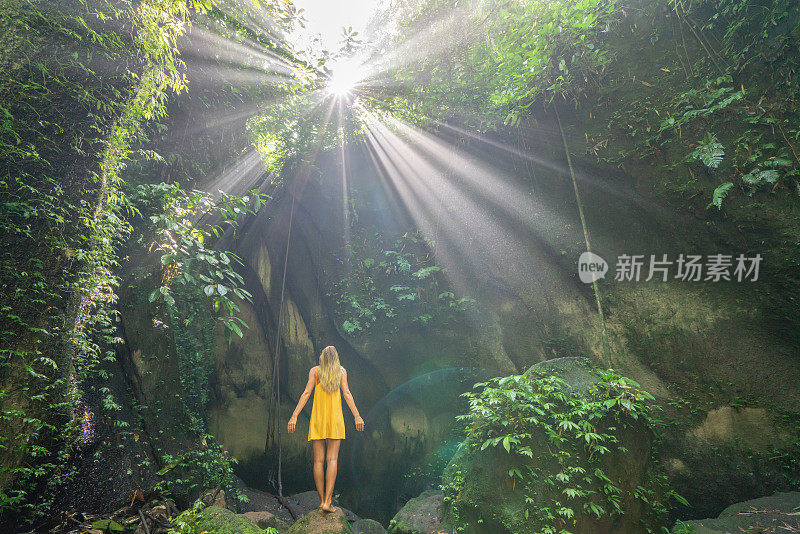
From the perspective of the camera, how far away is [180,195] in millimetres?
4445

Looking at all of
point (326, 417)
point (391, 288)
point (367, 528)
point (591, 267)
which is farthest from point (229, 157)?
point (367, 528)

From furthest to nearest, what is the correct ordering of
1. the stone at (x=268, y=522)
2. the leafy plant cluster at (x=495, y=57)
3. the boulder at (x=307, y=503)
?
the boulder at (x=307, y=503)
the leafy plant cluster at (x=495, y=57)
the stone at (x=268, y=522)

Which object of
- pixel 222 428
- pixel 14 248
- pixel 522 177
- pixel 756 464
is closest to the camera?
pixel 14 248

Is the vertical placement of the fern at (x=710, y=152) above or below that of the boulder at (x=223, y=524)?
above

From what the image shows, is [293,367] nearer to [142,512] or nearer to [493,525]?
[142,512]

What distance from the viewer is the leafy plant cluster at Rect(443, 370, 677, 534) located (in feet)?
10.5

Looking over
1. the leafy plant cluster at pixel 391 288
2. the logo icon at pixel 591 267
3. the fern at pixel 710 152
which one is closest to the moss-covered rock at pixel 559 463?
the logo icon at pixel 591 267

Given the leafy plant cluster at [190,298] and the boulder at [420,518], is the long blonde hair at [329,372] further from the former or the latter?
the boulder at [420,518]

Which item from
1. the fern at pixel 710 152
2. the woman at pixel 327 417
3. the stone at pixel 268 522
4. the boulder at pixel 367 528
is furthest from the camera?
the boulder at pixel 367 528

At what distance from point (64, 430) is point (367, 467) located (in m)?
6.43

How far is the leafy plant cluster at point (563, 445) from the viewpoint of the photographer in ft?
10.5

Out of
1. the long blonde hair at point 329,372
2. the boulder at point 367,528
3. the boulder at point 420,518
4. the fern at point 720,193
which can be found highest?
the fern at point 720,193

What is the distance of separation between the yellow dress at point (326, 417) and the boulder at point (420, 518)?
183 cm

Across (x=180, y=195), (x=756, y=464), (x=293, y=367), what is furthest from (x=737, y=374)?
(x=293, y=367)
